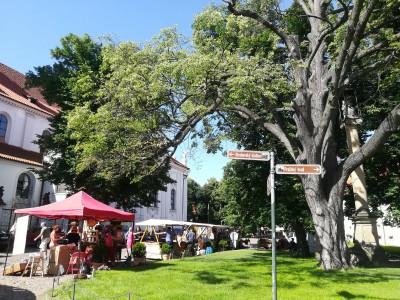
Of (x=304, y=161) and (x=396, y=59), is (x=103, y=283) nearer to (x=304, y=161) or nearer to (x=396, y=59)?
(x=304, y=161)

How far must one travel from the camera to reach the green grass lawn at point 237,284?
8.75m

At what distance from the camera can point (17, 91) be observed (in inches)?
1405

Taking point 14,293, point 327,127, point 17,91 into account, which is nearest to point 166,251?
point 14,293

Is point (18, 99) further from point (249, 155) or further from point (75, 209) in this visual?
point (249, 155)

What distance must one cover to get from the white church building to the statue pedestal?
2331cm

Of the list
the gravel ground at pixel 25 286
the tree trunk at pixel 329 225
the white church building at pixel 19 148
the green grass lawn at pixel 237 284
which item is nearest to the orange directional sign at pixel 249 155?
the green grass lawn at pixel 237 284

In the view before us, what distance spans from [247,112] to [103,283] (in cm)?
819

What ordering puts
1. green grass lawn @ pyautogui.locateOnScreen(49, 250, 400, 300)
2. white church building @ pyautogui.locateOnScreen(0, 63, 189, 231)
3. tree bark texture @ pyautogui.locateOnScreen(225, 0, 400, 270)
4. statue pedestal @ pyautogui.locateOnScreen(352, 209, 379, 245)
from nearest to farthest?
green grass lawn @ pyautogui.locateOnScreen(49, 250, 400, 300) → tree bark texture @ pyautogui.locateOnScreen(225, 0, 400, 270) → statue pedestal @ pyautogui.locateOnScreen(352, 209, 379, 245) → white church building @ pyautogui.locateOnScreen(0, 63, 189, 231)

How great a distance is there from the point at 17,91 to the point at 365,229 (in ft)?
110

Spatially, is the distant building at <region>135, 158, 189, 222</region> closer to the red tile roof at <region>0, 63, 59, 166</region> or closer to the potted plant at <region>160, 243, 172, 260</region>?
the red tile roof at <region>0, 63, 59, 166</region>

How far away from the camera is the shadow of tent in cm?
914

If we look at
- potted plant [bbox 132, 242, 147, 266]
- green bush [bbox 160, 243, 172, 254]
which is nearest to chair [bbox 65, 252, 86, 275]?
potted plant [bbox 132, 242, 147, 266]

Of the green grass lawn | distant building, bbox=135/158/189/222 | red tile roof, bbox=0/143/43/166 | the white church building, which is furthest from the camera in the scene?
distant building, bbox=135/158/189/222

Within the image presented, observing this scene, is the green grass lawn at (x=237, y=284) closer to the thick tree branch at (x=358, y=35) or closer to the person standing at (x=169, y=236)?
the thick tree branch at (x=358, y=35)
